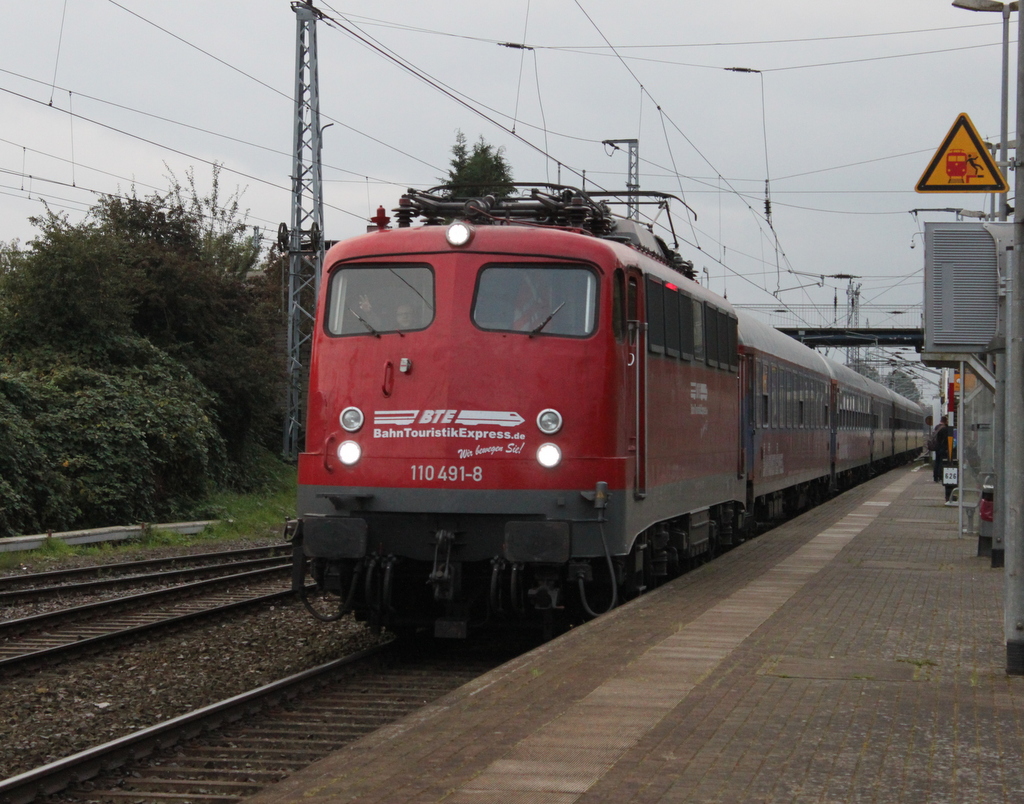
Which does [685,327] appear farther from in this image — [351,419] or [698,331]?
[351,419]

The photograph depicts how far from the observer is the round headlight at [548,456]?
380 inches

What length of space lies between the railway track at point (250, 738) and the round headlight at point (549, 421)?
6.16 feet

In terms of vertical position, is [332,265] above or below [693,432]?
above

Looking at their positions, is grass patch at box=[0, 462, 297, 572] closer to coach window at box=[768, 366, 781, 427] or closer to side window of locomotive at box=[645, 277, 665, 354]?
coach window at box=[768, 366, 781, 427]

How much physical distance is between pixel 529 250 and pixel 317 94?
1730 centimetres

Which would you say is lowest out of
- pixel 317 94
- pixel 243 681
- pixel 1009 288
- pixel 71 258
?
pixel 243 681

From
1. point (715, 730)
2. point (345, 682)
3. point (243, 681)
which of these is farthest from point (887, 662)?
point (243, 681)

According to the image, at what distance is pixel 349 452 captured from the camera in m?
9.98

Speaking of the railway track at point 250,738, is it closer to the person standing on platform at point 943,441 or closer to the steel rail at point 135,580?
the steel rail at point 135,580

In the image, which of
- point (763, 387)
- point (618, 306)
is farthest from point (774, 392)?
point (618, 306)

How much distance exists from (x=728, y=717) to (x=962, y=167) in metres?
4.86

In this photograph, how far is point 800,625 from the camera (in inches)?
390

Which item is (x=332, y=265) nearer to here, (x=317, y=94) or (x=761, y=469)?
(x=761, y=469)

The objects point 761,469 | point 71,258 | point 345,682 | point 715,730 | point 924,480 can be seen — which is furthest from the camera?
point 924,480
